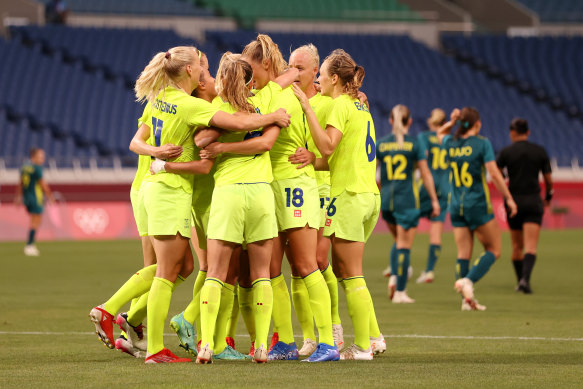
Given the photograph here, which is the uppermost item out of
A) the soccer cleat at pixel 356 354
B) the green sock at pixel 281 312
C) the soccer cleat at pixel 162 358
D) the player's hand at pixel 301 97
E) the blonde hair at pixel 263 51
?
the blonde hair at pixel 263 51

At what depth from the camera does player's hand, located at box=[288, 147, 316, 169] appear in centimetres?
736

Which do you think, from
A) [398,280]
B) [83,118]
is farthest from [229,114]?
[83,118]

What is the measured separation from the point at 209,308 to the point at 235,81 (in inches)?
62.1

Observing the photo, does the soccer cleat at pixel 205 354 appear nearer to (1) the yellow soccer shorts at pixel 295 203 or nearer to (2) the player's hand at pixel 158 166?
(1) the yellow soccer shorts at pixel 295 203

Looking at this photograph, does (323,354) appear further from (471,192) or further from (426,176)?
(426,176)

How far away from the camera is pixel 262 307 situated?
23.4ft

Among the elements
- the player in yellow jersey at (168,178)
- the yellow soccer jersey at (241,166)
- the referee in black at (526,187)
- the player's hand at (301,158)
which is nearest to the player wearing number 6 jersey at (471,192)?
the referee in black at (526,187)

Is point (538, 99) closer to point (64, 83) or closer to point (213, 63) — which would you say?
point (213, 63)

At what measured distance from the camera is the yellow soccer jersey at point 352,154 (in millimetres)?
7664

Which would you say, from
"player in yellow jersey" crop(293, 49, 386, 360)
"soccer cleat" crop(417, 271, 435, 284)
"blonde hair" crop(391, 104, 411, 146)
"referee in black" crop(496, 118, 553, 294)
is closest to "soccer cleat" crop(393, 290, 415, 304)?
"blonde hair" crop(391, 104, 411, 146)

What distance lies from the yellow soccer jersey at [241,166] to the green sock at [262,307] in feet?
2.36

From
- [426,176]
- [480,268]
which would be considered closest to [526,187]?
[426,176]

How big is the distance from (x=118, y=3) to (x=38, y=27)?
12.2 ft

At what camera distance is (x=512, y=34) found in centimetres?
4144
